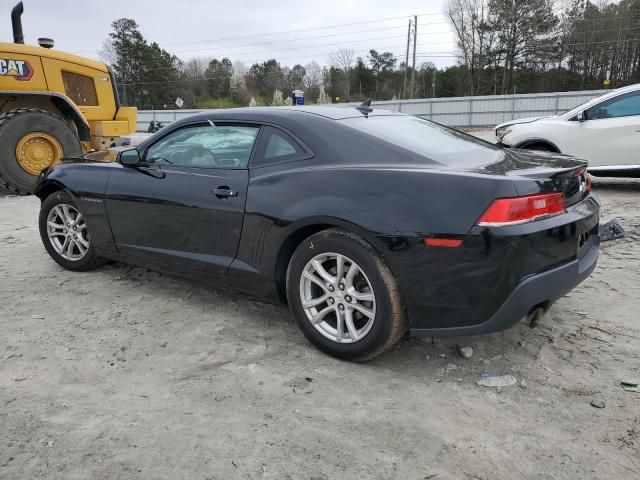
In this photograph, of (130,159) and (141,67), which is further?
(141,67)

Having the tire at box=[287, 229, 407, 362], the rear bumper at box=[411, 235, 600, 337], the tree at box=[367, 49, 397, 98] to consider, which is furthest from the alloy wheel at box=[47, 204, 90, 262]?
the tree at box=[367, 49, 397, 98]

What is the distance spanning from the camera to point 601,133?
7484mm

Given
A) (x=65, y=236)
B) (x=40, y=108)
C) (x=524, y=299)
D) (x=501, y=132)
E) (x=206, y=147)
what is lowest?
(x=65, y=236)

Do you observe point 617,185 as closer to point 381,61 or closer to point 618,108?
point 618,108

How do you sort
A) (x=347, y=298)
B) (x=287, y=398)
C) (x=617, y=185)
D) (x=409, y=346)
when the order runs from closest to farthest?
(x=287, y=398), (x=347, y=298), (x=409, y=346), (x=617, y=185)

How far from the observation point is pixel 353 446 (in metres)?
2.16

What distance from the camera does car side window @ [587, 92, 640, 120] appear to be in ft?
24.1

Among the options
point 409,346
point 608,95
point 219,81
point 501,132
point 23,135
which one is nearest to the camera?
point 409,346

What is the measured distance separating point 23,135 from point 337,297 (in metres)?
6.94

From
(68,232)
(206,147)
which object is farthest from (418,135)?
(68,232)

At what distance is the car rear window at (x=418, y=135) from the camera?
2.92 metres

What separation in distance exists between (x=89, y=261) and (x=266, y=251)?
81.7 inches

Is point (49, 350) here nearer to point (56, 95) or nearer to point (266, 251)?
point (266, 251)

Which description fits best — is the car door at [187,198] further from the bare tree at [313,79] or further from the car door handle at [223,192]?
the bare tree at [313,79]
